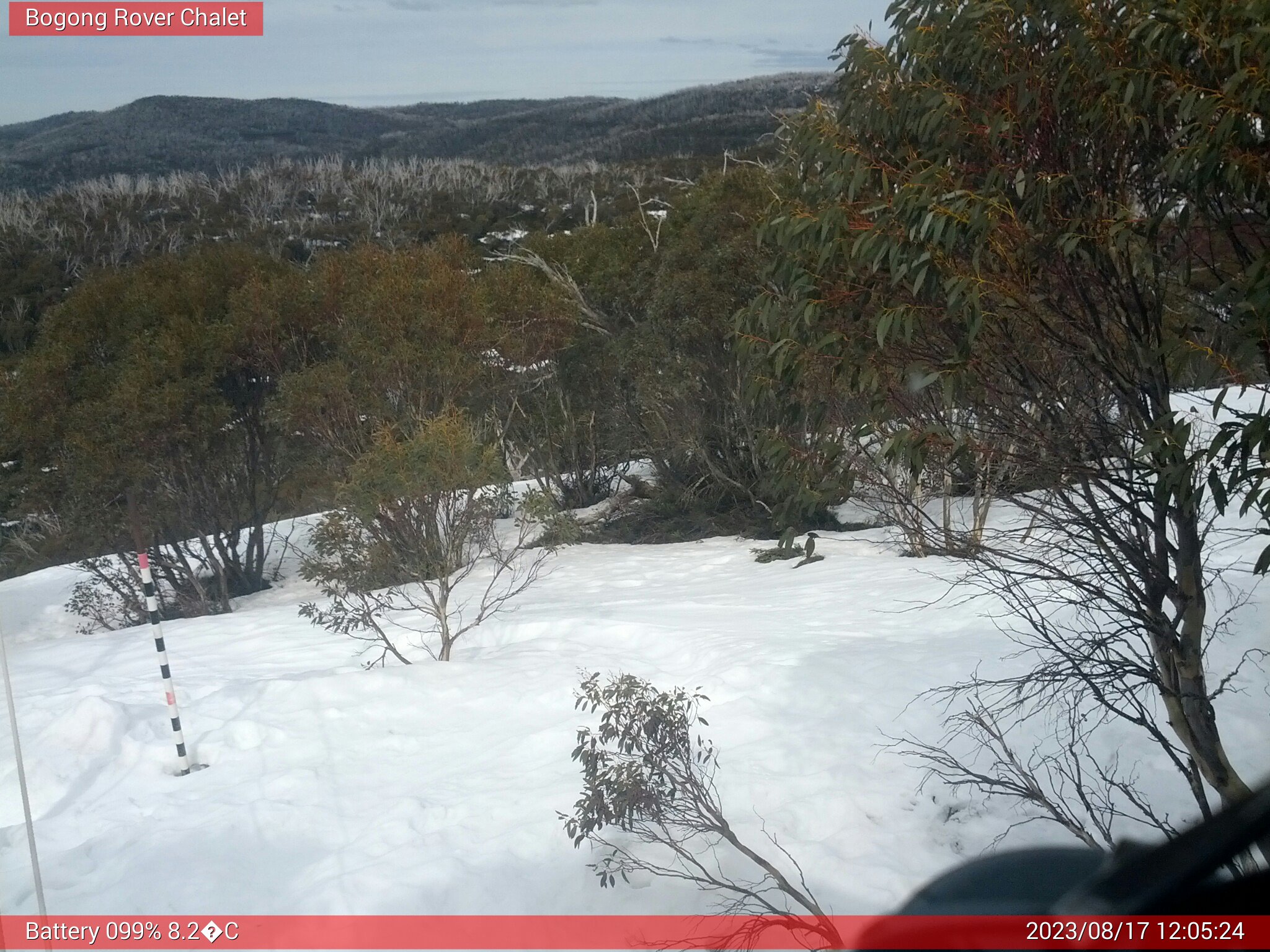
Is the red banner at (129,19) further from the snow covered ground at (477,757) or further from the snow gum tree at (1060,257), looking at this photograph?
the snow covered ground at (477,757)

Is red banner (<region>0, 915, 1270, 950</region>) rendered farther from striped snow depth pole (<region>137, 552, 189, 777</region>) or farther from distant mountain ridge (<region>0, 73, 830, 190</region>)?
distant mountain ridge (<region>0, 73, 830, 190</region>)

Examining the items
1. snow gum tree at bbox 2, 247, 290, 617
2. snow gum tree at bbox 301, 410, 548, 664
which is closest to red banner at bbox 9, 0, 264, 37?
snow gum tree at bbox 301, 410, 548, 664

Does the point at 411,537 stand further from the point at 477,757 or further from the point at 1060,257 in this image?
the point at 1060,257

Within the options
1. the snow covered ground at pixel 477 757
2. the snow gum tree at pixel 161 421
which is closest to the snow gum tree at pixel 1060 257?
the snow covered ground at pixel 477 757

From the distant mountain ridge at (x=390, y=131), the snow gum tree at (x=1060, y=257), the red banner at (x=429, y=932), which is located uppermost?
the distant mountain ridge at (x=390, y=131)

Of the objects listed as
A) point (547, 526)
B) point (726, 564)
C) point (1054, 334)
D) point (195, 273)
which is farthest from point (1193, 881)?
point (195, 273)
